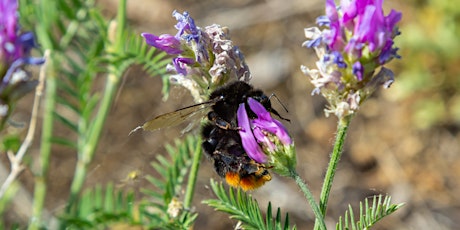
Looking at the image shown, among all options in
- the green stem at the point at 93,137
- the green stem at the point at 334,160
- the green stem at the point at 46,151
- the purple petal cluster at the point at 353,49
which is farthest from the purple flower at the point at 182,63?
the green stem at the point at 46,151

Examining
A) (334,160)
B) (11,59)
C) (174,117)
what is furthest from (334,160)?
(11,59)

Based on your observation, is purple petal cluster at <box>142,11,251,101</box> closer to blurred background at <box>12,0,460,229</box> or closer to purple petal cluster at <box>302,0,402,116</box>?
purple petal cluster at <box>302,0,402,116</box>

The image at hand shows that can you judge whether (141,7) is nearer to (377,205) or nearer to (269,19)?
(269,19)

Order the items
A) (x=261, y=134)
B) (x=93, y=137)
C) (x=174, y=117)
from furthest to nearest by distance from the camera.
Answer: (x=93, y=137) < (x=174, y=117) < (x=261, y=134)

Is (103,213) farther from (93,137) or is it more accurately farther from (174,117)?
(93,137)

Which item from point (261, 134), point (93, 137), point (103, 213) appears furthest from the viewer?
point (93, 137)

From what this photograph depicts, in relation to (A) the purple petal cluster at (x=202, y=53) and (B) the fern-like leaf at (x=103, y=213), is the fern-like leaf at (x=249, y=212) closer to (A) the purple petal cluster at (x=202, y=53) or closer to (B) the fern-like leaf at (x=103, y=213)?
(A) the purple petal cluster at (x=202, y=53)
